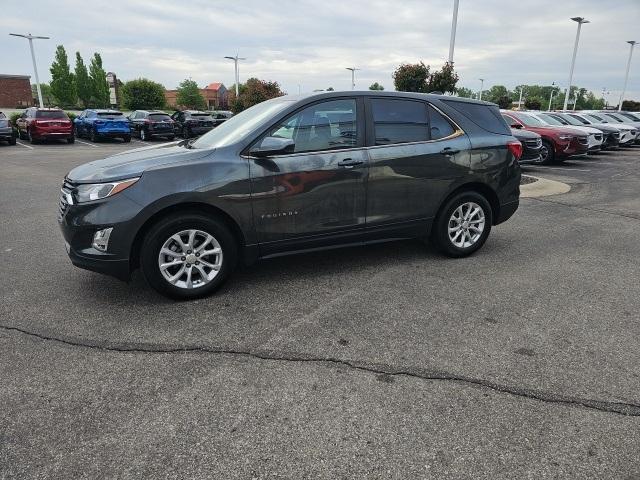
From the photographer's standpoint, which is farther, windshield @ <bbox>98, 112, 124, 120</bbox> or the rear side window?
windshield @ <bbox>98, 112, 124, 120</bbox>

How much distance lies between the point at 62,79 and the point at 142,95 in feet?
30.6

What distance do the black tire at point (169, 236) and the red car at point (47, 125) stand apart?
21.4 metres

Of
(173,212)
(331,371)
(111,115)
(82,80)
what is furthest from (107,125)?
(82,80)

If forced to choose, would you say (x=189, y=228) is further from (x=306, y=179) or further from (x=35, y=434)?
(x=35, y=434)

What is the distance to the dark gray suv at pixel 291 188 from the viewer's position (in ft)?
13.1

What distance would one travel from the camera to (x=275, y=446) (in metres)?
2.49

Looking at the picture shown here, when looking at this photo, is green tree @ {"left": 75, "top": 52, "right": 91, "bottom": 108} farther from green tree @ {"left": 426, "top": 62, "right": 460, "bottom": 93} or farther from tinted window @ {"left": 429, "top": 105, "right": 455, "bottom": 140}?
tinted window @ {"left": 429, "top": 105, "right": 455, "bottom": 140}

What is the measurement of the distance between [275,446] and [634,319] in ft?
10.4

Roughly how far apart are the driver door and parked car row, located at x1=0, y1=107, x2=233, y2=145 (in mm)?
17551

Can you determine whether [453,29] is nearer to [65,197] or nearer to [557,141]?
[557,141]

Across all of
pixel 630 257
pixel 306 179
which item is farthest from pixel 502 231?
pixel 306 179

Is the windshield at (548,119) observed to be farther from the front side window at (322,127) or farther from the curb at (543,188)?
the front side window at (322,127)

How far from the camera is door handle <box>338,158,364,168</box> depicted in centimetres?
457

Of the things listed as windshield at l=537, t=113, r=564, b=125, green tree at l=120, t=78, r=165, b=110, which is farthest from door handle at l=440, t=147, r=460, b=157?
green tree at l=120, t=78, r=165, b=110
